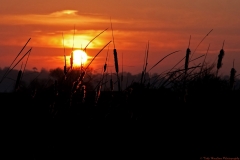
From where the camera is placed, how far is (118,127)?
16.2ft

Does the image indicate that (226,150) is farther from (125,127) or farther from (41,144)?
(41,144)

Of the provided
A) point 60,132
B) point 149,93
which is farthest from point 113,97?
point 60,132

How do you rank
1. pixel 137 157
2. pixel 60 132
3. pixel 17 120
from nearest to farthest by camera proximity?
pixel 137 157 → pixel 60 132 → pixel 17 120

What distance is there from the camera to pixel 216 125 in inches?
221

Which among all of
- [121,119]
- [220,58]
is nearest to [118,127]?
[121,119]

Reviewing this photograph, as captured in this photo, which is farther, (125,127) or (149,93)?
(149,93)

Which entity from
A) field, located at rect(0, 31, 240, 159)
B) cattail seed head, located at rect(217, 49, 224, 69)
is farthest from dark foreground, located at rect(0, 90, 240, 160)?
cattail seed head, located at rect(217, 49, 224, 69)

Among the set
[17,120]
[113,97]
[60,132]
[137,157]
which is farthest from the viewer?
[113,97]

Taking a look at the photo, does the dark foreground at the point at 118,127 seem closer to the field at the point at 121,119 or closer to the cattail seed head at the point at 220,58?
the field at the point at 121,119

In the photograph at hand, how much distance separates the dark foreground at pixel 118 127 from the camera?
14.6 ft

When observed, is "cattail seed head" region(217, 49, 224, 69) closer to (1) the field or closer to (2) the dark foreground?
(1) the field

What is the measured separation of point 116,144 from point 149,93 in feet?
4.08

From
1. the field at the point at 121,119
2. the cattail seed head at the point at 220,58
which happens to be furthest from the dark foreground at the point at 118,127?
the cattail seed head at the point at 220,58

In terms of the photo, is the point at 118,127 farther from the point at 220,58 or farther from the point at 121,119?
the point at 220,58
